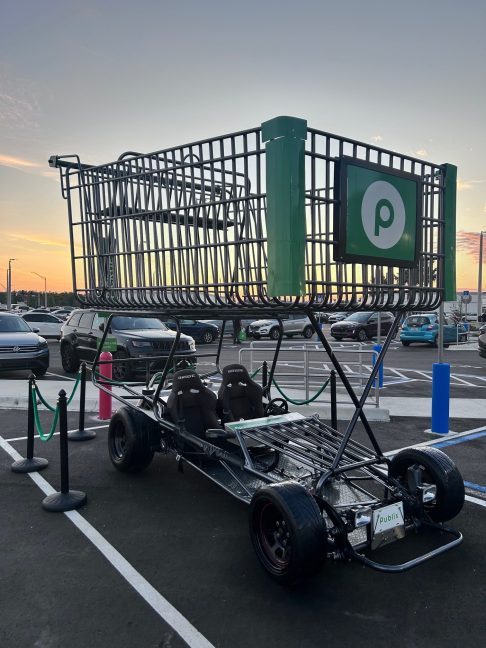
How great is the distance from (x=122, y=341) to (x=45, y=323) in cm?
1456

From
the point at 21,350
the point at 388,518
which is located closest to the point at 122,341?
the point at 21,350

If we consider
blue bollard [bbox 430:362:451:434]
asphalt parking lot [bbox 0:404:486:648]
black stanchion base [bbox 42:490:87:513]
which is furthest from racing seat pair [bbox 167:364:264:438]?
blue bollard [bbox 430:362:451:434]

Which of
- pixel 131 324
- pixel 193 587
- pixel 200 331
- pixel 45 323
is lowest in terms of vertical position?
pixel 193 587

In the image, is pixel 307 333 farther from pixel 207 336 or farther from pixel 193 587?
pixel 193 587

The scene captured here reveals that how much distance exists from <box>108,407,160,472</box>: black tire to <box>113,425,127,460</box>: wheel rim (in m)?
0.06

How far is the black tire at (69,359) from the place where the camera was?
507 inches

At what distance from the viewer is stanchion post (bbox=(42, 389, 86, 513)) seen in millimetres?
4238

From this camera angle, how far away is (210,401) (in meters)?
4.75

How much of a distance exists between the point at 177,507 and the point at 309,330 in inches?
990

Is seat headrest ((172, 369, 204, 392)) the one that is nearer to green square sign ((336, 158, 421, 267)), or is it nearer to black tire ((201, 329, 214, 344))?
green square sign ((336, 158, 421, 267))

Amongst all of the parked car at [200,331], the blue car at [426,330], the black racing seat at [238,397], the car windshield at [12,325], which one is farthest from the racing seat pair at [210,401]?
the blue car at [426,330]

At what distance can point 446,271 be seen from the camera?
151 inches

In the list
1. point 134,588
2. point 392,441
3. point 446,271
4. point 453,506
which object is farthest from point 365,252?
point 392,441

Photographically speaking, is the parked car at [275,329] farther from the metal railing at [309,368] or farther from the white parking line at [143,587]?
the white parking line at [143,587]
